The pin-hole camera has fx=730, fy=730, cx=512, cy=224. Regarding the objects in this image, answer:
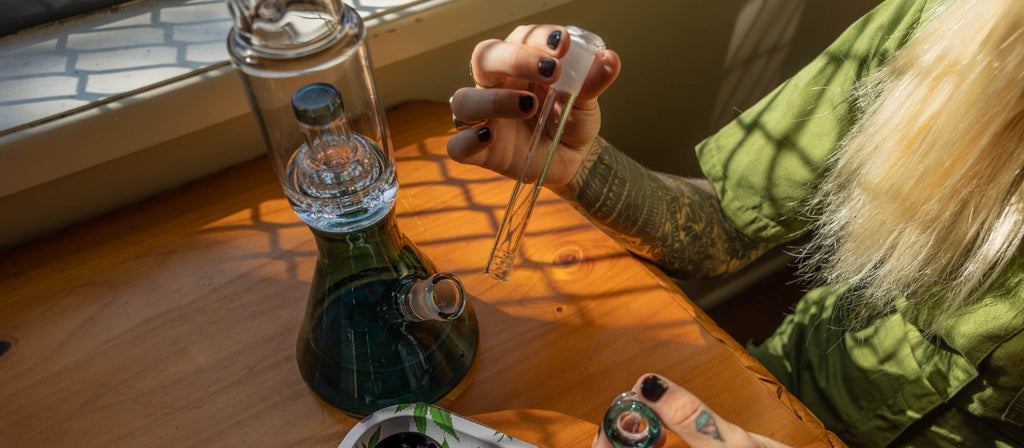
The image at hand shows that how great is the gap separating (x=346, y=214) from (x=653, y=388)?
22cm

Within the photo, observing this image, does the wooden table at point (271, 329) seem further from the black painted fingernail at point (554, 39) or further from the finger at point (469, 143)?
the black painted fingernail at point (554, 39)

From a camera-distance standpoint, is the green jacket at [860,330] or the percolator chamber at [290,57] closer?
the percolator chamber at [290,57]

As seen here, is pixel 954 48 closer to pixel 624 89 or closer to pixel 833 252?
pixel 833 252

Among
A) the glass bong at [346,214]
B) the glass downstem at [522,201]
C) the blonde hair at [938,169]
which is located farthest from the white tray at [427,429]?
the blonde hair at [938,169]

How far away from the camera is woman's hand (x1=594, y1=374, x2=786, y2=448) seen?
0.46m

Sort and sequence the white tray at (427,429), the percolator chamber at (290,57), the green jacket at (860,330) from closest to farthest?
the percolator chamber at (290,57) → the white tray at (427,429) → the green jacket at (860,330)

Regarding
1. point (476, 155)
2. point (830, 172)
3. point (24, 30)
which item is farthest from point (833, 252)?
point (24, 30)

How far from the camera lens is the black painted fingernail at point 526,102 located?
21.4 inches

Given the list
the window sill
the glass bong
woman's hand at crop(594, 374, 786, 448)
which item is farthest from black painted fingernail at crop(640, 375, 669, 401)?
the window sill

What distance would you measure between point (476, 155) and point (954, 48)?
1.25ft

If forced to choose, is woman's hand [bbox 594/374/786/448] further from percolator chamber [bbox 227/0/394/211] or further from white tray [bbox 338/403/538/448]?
percolator chamber [bbox 227/0/394/211]

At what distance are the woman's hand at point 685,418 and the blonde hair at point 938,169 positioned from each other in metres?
0.29

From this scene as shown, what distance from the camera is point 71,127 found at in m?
0.68

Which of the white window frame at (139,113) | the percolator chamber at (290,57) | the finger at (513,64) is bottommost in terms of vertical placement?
the white window frame at (139,113)
